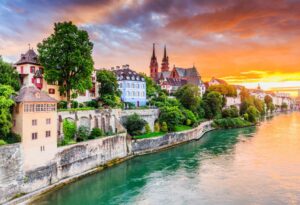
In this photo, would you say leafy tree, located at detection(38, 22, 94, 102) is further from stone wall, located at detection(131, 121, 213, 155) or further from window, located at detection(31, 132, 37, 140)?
window, located at detection(31, 132, 37, 140)

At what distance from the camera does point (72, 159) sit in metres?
24.5

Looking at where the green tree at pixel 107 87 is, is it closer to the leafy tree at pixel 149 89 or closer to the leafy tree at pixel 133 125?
the leafy tree at pixel 133 125

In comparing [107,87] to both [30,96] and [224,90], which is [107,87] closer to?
[30,96]

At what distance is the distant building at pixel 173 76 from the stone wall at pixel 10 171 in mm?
52950

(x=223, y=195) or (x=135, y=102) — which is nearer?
(x=223, y=195)

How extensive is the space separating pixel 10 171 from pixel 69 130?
333 inches

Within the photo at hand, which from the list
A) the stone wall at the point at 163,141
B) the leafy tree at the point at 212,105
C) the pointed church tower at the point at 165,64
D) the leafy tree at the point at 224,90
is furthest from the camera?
the pointed church tower at the point at 165,64

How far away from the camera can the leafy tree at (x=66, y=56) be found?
2972cm

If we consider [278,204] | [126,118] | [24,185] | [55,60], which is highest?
[55,60]

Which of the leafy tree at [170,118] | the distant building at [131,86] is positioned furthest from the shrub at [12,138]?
the distant building at [131,86]

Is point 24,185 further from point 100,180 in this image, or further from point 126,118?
point 126,118

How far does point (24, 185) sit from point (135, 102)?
1318 inches

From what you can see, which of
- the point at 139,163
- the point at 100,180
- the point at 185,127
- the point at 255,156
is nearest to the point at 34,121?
the point at 100,180

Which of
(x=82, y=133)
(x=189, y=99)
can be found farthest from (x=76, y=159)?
(x=189, y=99)
